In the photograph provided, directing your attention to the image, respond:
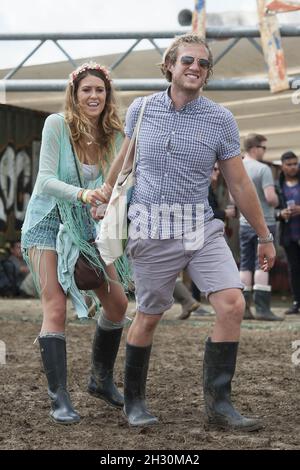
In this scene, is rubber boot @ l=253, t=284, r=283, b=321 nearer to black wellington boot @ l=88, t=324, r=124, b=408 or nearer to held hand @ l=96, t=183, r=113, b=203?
black wellington boot @ l=88, t=324, r=124, b=408

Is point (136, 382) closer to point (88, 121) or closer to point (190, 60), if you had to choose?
point (88, 121)

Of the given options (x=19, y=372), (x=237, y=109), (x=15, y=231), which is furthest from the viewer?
(x=15, y=231)

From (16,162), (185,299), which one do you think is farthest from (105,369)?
(16,162)

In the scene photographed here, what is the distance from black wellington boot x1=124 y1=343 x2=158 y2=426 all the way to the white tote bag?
482 mm

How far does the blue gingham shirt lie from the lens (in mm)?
5148

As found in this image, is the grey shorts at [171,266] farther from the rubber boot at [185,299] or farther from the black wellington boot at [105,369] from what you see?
the rubber boot at [185,299]

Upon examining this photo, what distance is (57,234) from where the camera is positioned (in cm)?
554

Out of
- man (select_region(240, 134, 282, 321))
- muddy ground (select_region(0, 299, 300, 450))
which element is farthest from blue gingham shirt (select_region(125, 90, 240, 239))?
man (select_region(240, 134, 282, 321))

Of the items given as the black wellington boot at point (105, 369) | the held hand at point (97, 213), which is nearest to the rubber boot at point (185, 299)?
the black wellington boot at point (105, 369)

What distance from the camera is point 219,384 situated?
5.25m

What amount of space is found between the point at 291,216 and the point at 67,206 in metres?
7.12

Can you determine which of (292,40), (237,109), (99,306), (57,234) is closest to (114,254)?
(57,234)
